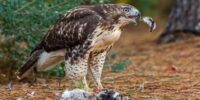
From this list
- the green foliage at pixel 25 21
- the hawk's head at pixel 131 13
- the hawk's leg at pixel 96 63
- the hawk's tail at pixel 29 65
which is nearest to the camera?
the hawk's head at pixel 131 13

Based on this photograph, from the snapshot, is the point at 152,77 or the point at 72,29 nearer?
the point at 72,29

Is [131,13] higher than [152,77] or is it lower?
higher

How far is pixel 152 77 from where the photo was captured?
8125mm

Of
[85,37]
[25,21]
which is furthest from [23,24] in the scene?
[85,37]

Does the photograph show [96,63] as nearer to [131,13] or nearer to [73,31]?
[73,31]

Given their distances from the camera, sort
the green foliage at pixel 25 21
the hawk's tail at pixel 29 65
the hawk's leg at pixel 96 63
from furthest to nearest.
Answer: the green foliage at pixel 25 21 < the hawk's tail at pixel 29 65 < the hawk's leg at pixel 96 63

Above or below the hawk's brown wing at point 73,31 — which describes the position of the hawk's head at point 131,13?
above

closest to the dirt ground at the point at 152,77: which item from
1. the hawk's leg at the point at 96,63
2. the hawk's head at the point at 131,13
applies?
the hawk's leg at the point at 96,63

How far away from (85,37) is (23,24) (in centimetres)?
145

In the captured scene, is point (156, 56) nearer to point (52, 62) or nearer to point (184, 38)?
point (184, 38)

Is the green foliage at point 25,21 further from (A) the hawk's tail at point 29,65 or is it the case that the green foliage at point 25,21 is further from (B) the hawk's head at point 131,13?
(B) the hawk's head at point 131,13

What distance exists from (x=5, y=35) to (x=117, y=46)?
5101 mm

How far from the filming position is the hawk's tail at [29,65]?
23.5ft

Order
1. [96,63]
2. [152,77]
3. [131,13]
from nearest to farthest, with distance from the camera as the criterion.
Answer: [131,13] → [96,63] → [152,77]
